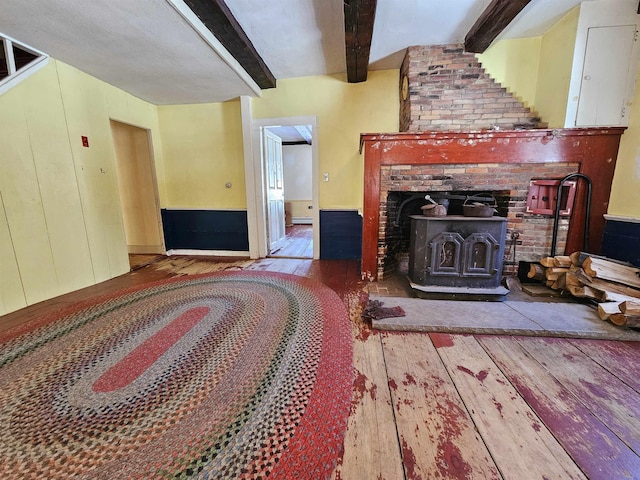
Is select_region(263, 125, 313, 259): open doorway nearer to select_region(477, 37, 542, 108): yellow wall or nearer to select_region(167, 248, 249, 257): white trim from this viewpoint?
select_region(167, 248, 249, 257): white trim

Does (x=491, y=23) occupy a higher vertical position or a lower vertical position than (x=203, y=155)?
higher

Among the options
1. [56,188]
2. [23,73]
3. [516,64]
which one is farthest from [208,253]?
[516,64]

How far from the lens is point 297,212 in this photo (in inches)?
317

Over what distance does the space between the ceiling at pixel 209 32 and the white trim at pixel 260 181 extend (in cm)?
59

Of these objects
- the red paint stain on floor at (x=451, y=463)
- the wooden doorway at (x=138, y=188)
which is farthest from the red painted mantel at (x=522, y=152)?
the wooden doorway at (x=138, y=188)

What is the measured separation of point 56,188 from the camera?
2.60m

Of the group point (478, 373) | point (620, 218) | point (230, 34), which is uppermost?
point (230, 34)

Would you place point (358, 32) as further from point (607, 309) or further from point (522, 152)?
point (607, 309)

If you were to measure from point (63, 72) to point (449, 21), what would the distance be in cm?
396

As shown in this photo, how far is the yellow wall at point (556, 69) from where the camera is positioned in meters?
2.39

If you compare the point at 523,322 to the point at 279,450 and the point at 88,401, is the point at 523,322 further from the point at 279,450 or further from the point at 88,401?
the point at 88,401

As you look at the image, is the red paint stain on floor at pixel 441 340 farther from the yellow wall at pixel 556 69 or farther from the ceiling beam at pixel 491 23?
the ceiling beam at pixel 491 23

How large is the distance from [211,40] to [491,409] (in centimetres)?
338

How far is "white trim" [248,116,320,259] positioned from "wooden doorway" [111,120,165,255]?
1.60 meters
